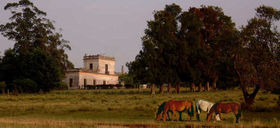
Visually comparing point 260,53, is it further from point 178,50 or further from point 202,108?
point 178,50

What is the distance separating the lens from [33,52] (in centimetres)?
5494

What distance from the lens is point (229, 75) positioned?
165ft

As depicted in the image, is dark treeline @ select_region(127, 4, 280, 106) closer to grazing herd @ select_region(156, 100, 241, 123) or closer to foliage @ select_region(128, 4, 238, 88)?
foliage @ select_region(128, 4, 238, 88)

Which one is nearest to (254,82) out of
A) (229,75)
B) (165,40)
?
(165,40)

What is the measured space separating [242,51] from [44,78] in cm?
3817

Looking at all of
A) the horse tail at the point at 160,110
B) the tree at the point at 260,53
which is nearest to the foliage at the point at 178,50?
the tree at the point at 260,53

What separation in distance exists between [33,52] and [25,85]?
5602 mm

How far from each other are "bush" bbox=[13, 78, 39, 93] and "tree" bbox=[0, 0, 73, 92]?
1635mm

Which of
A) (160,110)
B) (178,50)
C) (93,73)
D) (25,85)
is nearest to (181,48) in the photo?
(178,50)

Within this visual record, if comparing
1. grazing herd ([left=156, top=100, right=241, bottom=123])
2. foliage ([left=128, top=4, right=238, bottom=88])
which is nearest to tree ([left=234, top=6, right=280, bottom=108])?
grazing herd ([left=156, top=100, right=241, bottom=123])

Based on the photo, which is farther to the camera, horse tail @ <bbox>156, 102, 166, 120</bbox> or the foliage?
the foliage

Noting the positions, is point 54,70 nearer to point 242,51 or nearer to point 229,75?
point 229,75

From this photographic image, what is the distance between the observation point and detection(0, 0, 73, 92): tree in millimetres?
54812

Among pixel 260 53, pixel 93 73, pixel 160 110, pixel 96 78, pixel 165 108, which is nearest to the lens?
pixel 165 108
